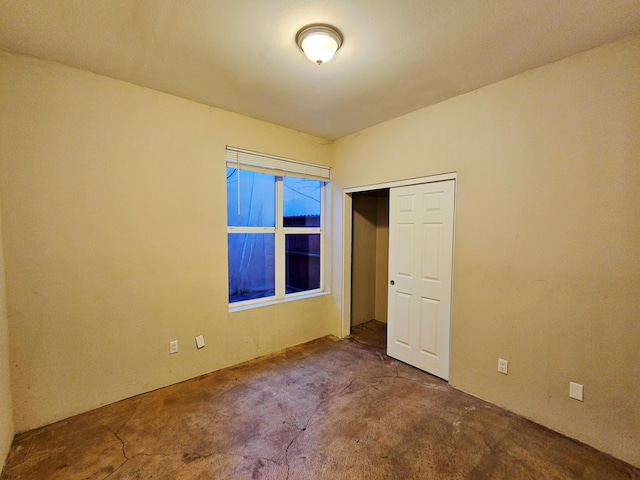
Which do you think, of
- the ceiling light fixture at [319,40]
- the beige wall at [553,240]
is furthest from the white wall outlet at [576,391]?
the ceiling light fixture at [319,40]

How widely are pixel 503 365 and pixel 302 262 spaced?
2443 mm

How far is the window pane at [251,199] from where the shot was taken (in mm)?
3004

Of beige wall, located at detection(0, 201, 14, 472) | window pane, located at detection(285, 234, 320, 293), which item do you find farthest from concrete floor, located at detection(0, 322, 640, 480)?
window pane, located at detection(285, 234, 320, 293)

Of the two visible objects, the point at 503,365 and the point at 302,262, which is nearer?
the point at 503,365

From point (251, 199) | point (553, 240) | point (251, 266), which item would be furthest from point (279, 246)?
point (553, 240)

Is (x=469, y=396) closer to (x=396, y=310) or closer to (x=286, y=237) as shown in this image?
(x=396, y=310)

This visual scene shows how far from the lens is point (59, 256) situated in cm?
205

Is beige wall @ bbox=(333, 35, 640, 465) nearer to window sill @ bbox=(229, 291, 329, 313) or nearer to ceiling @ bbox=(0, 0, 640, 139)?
ceiling @ bbox=(0, 0, 640, 139)

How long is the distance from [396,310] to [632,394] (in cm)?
179

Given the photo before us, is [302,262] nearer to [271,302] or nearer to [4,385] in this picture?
[271,302]

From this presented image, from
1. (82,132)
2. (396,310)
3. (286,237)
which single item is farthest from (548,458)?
(82,132)

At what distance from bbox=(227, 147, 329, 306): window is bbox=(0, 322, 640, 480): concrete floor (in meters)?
1.12

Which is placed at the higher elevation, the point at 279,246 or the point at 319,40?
the point at 319,40

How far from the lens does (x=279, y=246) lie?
11.2ft
